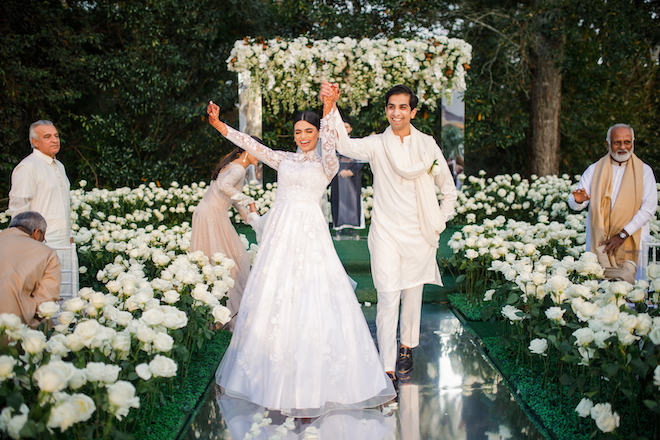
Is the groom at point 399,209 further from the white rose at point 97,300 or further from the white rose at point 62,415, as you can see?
the white rose at point 62,415

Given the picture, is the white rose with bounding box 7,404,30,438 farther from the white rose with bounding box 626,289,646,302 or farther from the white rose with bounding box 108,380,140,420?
the white rose with bounding box 626,289,646,302

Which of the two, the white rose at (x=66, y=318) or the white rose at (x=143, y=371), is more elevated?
the white rose at (x=66, y=318)

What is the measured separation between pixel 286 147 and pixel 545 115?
606 centimetres

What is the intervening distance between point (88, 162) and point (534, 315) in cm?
1382

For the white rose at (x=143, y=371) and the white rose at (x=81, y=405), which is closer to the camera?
the white rose at (x=81, y=405)

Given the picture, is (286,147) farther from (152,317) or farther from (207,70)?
(152,317)

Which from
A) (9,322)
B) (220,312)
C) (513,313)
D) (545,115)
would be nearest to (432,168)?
(513,313)

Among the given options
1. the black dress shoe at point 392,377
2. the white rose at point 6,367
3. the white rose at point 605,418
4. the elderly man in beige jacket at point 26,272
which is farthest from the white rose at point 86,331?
the white rose at point 605,418

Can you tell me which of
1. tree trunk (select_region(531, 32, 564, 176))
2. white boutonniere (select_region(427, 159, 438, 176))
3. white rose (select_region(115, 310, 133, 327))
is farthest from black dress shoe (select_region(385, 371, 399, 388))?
tree trunk (select_region(531, 32, 564, 176))

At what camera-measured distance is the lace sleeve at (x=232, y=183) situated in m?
5.21

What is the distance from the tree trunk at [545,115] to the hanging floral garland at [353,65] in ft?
13.1

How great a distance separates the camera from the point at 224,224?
5.57 metres

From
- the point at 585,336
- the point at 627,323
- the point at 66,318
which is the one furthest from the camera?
the point at 66,318

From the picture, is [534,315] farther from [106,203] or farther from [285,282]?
[106,203]
